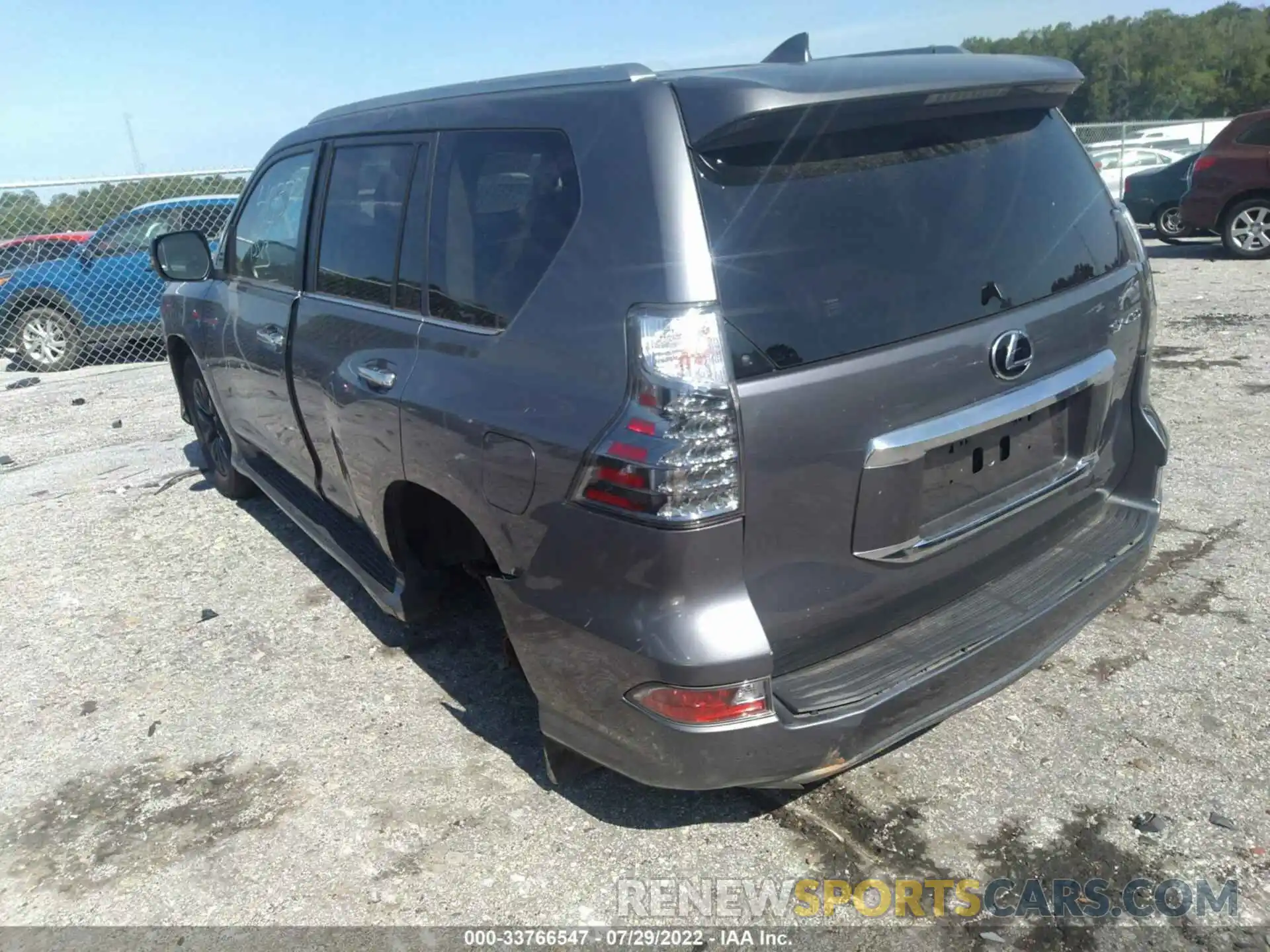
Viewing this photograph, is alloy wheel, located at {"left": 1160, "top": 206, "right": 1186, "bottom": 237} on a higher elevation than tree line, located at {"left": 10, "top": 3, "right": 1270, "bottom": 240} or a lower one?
lower

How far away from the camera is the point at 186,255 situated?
475 cm

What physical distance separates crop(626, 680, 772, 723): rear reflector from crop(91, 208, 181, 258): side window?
1011 centimetres

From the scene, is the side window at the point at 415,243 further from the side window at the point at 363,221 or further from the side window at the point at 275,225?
the side window at the point at 275,225

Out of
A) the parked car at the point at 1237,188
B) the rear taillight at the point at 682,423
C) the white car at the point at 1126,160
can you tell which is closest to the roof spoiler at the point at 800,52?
the rear taillight at the point at 682,423

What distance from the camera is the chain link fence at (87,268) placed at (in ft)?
34.3

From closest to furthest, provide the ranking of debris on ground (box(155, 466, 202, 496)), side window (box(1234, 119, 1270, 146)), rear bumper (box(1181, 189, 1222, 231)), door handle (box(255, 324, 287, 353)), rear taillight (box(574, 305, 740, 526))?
1. rear taillight (box(574, 305, 740, 526))
2. door handle (box(255, 324, 287, 353))
3. debris on ground (box(155, 466, 202, 496))
4. side window (box(1234, 119, 1270, 146))
5. rear bumper (box(1181, 189, 1222, 231))

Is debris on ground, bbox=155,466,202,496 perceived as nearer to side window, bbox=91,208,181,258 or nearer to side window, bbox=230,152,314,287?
side window, bbox=230,152,314,287

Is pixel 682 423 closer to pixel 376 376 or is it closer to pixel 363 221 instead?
pixel 376 376

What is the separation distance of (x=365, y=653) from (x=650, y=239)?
2392mm

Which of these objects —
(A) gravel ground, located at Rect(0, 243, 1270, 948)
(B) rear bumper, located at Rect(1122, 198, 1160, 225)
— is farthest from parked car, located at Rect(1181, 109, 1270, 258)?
(A) gravel ground, located at Rect(0, 243, 1270, 948)

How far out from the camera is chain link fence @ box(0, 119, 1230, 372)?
1046 cm

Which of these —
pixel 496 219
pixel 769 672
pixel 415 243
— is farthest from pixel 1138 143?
pixel 769 672

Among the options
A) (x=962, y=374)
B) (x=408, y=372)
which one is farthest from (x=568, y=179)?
(x=962, y=374)

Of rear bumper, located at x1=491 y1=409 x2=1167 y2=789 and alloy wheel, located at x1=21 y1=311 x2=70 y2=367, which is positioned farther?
alloy wheel, located at x1=21 y1=311 x2=70 y2=367
